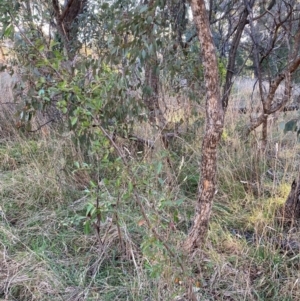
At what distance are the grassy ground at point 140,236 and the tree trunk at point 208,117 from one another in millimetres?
164

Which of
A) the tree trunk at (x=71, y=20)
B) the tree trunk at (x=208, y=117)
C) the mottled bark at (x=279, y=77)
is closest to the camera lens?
the tree trunk at (x=208, y=117)

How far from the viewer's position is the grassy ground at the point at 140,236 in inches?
54.1

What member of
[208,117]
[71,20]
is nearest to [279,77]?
[208,117]

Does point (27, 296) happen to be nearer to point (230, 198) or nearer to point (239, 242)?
point (239, 242)

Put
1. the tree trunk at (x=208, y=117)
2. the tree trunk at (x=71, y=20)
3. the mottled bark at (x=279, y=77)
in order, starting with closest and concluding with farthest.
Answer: the tree trunk at (x=208, y=117)
the mottled bark at (x=279, y=77)
the tree trunk at (x=71, y=20)

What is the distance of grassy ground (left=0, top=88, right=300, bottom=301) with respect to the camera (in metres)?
1.38

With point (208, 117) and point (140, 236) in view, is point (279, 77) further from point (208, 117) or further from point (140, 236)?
point (140, 236)

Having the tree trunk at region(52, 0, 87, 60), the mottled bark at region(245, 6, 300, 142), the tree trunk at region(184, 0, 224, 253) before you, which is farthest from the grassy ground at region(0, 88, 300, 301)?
the tree trunk at region(52, 0, 87, 60)

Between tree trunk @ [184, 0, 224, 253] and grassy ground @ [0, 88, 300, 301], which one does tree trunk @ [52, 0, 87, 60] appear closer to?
grassy ground @ [0, 88, 300, 301]

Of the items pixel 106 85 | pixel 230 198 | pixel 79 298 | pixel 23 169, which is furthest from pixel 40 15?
Result: pixel 79 298

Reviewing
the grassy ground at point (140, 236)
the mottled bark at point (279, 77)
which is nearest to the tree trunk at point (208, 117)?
the grassy ground at point (140, 236)

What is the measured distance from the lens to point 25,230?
6.24 feet

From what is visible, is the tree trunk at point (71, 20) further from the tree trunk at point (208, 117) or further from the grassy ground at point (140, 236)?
the tree trunk at point (208, 117)

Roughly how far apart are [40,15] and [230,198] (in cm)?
208
